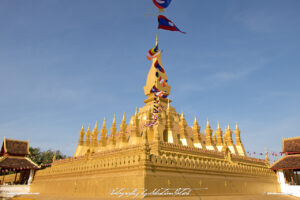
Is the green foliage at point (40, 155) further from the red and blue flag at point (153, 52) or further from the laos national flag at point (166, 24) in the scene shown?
the laos national flag at point (166, 24)

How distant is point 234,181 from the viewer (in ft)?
65.3

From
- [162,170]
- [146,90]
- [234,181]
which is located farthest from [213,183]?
[146,90]

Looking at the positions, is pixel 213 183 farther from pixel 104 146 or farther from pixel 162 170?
pixel 104 146

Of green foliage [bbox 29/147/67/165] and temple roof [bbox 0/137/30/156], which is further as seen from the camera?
green foliage [bbox 29/147/67/165]

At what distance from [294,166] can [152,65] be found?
77.9ft

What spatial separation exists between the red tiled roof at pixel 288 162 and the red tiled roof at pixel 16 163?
97.2 feet

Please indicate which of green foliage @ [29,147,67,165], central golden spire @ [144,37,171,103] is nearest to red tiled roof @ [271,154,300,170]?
central golden spire @ [144,37,171,103]

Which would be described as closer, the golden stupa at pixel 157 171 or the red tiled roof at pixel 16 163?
the golden stupa at pixel 157 171

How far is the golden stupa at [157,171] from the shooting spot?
1395 cm

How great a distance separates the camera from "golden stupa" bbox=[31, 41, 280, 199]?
14.0m

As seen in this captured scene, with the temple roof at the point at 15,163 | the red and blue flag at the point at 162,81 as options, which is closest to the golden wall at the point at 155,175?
the temple roof at the point at 15,163

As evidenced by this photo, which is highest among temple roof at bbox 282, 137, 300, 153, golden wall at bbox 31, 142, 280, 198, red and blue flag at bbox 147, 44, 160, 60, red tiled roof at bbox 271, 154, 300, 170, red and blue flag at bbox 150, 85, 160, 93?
red and blue flag at bbox 147, 44, 160, 60

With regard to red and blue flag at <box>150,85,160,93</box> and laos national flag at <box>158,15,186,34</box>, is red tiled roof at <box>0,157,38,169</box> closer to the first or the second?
red and blue flag at <box>150,85,160,93</box>

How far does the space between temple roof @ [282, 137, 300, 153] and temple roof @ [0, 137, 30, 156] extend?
34.0 metres
